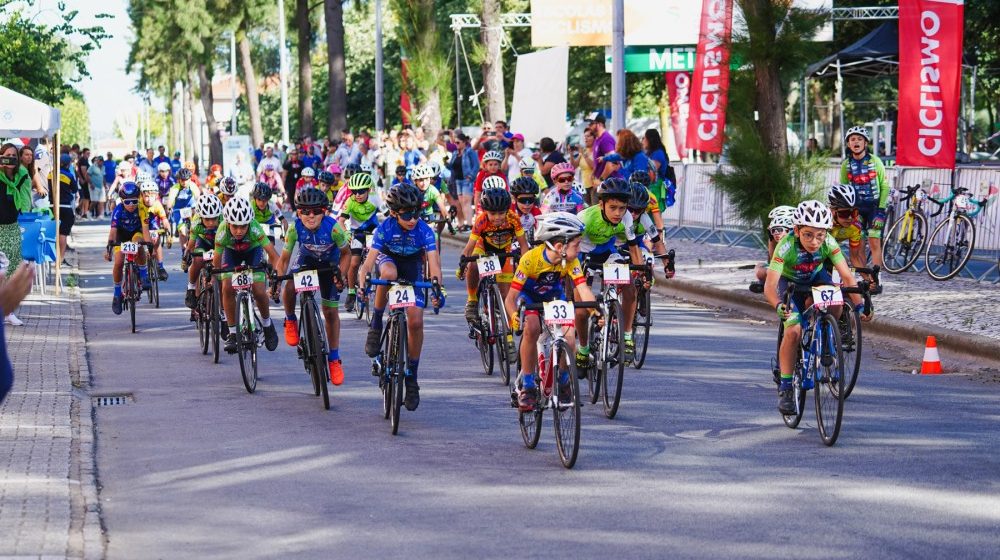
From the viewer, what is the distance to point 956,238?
63.0 ft

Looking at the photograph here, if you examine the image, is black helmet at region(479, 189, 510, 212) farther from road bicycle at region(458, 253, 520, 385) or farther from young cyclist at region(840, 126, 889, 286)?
young cyclist at region(840, 126, 889, 286)

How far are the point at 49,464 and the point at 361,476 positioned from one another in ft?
5.88

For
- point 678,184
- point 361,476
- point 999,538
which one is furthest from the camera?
point 678,184

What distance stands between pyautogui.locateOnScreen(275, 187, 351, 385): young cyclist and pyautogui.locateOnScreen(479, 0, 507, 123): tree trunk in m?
24.7

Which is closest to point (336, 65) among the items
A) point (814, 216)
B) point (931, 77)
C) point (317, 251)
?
point (931, 77)

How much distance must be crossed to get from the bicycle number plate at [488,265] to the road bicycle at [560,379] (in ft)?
9.65

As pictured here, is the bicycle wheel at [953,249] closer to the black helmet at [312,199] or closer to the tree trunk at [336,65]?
the black helmet at [312,199]

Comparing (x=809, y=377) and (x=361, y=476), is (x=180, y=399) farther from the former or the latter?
(x=809, y=377)

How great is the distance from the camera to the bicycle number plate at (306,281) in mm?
11336

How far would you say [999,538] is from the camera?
7.00 m

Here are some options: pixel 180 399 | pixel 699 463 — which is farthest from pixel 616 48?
pixel 699 463

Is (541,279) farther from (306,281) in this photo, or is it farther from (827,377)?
(306,281)

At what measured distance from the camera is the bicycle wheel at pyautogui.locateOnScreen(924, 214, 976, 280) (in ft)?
62.2

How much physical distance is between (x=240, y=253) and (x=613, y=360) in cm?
377
